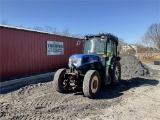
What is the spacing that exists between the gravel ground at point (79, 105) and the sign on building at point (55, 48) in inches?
207

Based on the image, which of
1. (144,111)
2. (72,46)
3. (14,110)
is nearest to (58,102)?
(14,110)

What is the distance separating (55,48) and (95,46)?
20.7 feet

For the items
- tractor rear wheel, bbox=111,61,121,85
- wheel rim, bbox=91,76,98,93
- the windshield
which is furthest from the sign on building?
wheel rim, bbox=91,76,98,93

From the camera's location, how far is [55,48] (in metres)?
13.2

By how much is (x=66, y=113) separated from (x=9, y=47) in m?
6.07

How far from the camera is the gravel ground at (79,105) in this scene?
4648 mm

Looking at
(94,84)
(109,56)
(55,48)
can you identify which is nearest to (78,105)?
(94,84)

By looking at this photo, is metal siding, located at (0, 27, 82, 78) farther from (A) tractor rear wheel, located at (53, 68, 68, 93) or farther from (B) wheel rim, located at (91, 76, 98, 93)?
(B) wheel rim, located at (91, 76, 98, 93)

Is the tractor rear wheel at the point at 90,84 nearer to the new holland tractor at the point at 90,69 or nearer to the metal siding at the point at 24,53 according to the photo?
the new holland tractor at the point at 90,69

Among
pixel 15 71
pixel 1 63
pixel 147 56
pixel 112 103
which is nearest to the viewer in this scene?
pixel 112 103

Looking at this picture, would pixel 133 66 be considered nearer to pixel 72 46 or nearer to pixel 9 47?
pixel 72 46

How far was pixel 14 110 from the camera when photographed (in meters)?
4.89

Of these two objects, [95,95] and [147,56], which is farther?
[147,56]

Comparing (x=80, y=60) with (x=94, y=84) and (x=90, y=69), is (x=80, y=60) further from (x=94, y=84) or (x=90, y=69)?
(x=94, y=84)
